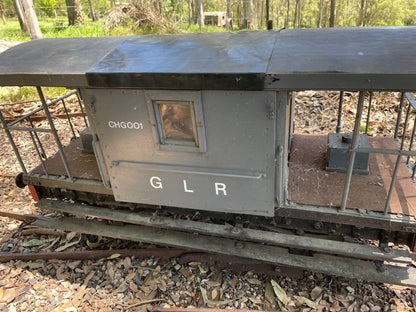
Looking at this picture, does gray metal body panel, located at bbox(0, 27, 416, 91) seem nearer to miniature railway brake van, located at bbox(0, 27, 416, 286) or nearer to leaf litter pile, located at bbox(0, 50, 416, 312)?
miniature railway brake van, located at bbox(0, 27, 416, 286)

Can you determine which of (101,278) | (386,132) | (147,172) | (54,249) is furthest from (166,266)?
(386,132)

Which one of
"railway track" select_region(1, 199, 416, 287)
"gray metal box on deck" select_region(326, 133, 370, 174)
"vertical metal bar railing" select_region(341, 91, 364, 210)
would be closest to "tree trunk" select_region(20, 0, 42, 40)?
"railway track" select_region(1, 199, 416, 287)

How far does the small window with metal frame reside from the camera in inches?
134

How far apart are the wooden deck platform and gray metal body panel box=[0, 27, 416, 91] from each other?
4.94 ft

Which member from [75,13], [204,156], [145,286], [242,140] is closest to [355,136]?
[242,140]

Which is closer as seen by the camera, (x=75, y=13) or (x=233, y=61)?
(x=233, y=61)

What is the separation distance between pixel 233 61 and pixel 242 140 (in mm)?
822

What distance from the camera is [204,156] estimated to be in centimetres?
365

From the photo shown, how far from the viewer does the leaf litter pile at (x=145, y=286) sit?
412cm

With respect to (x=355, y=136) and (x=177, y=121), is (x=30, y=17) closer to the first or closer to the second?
(x=177, y=121)

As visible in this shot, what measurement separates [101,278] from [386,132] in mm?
6749

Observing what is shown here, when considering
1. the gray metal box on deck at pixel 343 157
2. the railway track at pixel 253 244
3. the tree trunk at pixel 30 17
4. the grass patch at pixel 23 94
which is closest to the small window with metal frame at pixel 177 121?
the railway track at pixel 253 244

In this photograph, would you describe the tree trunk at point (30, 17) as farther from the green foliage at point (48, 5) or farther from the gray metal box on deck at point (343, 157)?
the green foliage at point (48, 5)

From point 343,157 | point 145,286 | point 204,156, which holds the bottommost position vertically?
point 145,286
